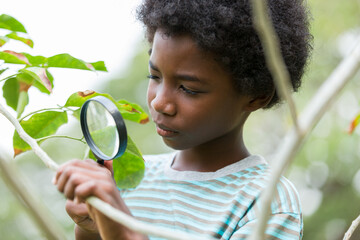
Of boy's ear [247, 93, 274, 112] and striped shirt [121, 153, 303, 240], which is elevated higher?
boy's ear [247, 93, 274, 112]

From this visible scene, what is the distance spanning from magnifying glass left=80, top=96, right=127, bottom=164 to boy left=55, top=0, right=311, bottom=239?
Result: 14 centimetres

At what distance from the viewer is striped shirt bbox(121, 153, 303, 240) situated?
0.94 m

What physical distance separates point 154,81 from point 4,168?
0.63 metres

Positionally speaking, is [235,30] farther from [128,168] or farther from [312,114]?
[312,114]

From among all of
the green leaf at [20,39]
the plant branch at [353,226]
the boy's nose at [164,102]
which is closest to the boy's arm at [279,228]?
the plant branch at [353,226]

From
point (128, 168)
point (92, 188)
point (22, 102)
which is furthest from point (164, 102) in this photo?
point (92, 188)

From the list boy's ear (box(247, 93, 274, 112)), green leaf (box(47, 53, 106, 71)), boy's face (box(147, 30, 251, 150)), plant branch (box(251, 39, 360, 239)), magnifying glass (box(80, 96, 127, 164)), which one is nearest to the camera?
plant branch (box(251, 39, 360, 239))

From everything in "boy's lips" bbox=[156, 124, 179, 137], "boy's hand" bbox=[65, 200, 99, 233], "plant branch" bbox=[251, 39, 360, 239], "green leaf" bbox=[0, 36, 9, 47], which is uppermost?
"plant branch" bbox=[251, 39, 360, 239]

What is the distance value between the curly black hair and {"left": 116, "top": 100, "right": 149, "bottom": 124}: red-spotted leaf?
16 cm

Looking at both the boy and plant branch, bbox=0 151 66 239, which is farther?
the boy

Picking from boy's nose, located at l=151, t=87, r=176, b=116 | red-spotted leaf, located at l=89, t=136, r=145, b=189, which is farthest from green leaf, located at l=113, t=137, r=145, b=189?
boy's nose, located at l=151, t=87, r=176, b=116

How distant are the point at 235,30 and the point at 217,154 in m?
0.29

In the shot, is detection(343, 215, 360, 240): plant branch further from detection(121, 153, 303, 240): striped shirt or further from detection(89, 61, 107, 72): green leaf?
detection(89, 61, 107, 72): green leaf

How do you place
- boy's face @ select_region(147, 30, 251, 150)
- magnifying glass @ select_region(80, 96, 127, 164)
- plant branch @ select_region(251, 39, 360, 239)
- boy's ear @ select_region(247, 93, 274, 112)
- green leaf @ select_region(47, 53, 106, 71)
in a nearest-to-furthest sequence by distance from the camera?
plant branch @ select_region(251, 39, 360, 239) → magnifying glass @ select_region(80, 96, 127, 164) → green leaf @ select_region(47, 53, 106, 71) → boy's face @ select_region(147, 30, 251, 150) → boy's ear @ select_region(247, 93, 274, 112)
